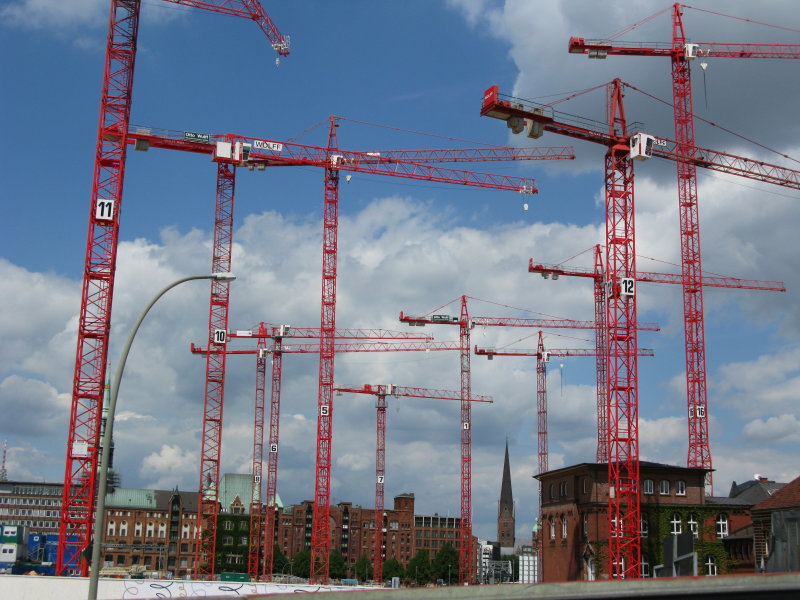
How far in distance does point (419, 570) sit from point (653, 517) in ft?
398

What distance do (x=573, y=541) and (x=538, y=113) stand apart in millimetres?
35331

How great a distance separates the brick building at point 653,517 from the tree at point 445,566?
363ft

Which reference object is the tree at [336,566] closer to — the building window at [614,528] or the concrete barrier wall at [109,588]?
the concrete barrier wall at [109,588]

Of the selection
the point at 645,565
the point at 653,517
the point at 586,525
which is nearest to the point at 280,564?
the point at 586,525

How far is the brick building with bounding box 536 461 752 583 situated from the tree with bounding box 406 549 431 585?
112 meters

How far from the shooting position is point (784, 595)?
27.6 metres

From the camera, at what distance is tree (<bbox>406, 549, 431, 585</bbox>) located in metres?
187

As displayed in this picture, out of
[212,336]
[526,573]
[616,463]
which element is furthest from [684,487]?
[526,573]

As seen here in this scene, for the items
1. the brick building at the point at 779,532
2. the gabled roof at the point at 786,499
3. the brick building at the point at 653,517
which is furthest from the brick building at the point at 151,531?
the gabled roof at the point at 786,499

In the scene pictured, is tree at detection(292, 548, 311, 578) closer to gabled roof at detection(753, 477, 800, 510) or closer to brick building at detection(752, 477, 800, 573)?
brick building at detection(752, 477, 800, 573)

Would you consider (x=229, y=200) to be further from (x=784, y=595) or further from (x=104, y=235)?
(x=784, y=595)

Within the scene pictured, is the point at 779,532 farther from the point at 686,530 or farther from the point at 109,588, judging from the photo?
the point at 109,588

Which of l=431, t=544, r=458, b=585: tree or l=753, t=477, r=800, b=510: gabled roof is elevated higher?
l=753, t=477, r=800, b=510: gabled roof

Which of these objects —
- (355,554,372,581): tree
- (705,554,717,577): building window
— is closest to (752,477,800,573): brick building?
(705,554,717,577): building window
